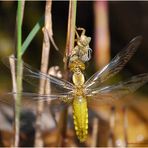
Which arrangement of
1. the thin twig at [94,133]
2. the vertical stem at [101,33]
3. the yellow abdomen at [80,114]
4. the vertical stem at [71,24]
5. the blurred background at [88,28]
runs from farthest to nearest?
the blurred background at [88,28] < the vertical stem at [101,33] < the thin twig at [94,133] < the yellow abdomen at [80,114] < the vertical stem at [71,24]

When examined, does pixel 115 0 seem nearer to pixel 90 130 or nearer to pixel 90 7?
pixel 90 7

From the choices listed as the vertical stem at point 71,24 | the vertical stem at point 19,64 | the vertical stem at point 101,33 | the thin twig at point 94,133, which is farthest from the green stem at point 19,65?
the vertical stem at point 101,33

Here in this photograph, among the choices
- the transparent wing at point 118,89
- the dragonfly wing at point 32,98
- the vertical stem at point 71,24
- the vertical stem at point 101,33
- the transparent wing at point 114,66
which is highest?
the vertical stem at point 101,33

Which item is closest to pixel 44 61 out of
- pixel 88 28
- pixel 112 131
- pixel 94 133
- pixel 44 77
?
pixel 44 77

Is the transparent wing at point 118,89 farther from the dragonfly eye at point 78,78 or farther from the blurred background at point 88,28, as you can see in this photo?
the blurred background at point 88,28

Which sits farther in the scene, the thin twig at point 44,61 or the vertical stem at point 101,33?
the vertical stem at point 101,33

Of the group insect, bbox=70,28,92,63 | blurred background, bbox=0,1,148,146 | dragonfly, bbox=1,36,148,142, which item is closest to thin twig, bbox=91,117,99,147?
dragonfly, bbox=1,36,148,142

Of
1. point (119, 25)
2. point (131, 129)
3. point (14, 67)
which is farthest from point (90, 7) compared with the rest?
point (14, 67)

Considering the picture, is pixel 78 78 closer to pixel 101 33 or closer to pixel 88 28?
pixel 101 33

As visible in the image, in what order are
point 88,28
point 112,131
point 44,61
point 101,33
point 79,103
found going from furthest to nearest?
point 88,28 → point 101,33 → point 112,131 → point 44,61 → point 79,103
